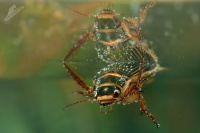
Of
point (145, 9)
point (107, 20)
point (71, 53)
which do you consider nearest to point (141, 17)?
point (145, 9)

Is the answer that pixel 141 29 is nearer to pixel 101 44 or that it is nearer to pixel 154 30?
pixel 154 30

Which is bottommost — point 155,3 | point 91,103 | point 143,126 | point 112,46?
point 143,126

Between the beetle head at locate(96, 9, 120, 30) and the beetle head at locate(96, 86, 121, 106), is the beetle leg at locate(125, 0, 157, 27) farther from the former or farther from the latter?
the beetle head at locate(96, 86, 121, 106)

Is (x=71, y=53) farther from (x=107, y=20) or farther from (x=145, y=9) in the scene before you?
(x=145, y=9)

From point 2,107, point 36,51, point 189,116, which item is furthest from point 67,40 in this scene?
point 189,116

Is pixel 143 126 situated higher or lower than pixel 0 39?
lower

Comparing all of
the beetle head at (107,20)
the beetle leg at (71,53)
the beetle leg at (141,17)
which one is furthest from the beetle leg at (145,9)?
the beetle leg at (71,53)

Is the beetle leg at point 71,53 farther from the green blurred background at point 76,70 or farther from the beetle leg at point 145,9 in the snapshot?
the beetle leg at point 145,9
